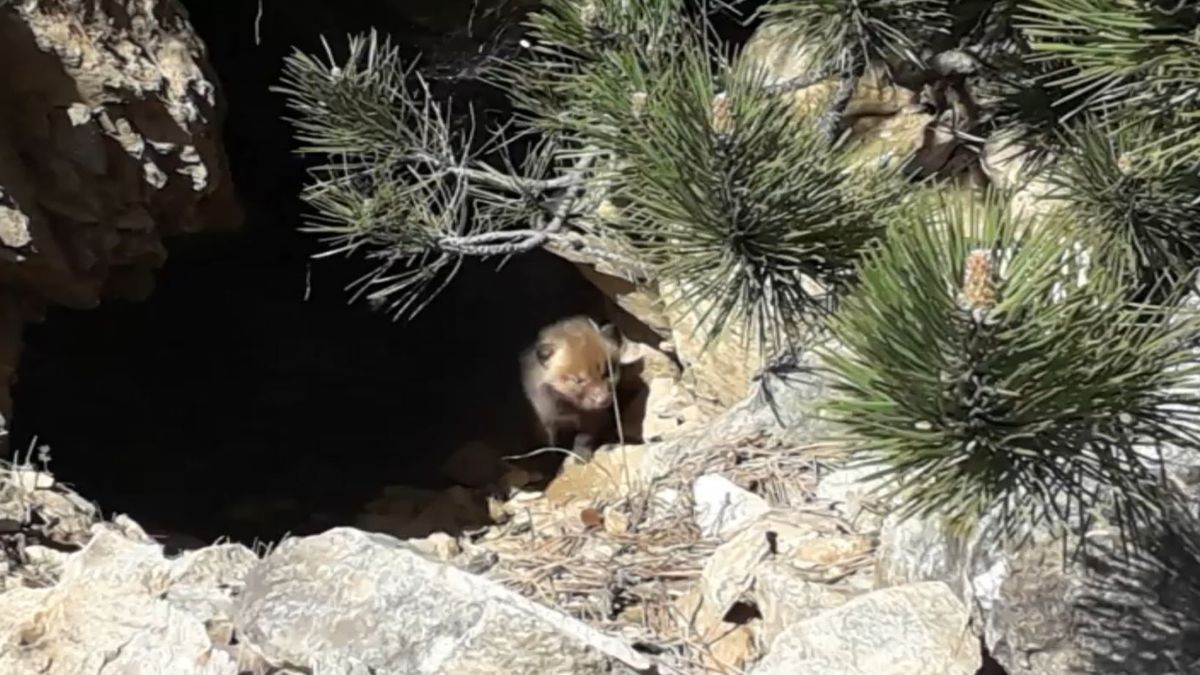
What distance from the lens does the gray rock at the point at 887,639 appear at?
3.80 ft

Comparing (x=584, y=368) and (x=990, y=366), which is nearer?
(x=990, y=366)

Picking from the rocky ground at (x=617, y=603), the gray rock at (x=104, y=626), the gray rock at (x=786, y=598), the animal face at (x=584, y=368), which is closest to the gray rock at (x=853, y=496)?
the rocky ground at (x=617, y=603)

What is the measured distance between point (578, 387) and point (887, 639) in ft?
4.99

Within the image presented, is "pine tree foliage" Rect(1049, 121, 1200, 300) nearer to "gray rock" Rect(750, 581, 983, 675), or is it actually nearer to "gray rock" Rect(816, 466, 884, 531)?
"gray rock" Rect(750, 581, 983, 675)

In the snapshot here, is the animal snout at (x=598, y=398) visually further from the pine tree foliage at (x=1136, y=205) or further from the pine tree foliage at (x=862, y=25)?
the pine tree foliage at (x=1136, y=205)

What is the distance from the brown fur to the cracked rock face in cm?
89

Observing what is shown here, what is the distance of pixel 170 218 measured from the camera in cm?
199

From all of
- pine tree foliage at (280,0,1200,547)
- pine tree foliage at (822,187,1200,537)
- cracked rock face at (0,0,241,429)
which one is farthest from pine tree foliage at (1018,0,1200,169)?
cracked rock face at (0,0,241,429)

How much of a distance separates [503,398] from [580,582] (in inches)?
→ 48.2

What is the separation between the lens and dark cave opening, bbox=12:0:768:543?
236 cm

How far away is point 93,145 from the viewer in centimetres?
172

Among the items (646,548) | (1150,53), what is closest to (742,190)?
(1150,53)

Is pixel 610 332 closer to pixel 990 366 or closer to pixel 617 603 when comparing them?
pixel 617 603

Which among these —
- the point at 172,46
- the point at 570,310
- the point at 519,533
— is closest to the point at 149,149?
the point at 172,46
